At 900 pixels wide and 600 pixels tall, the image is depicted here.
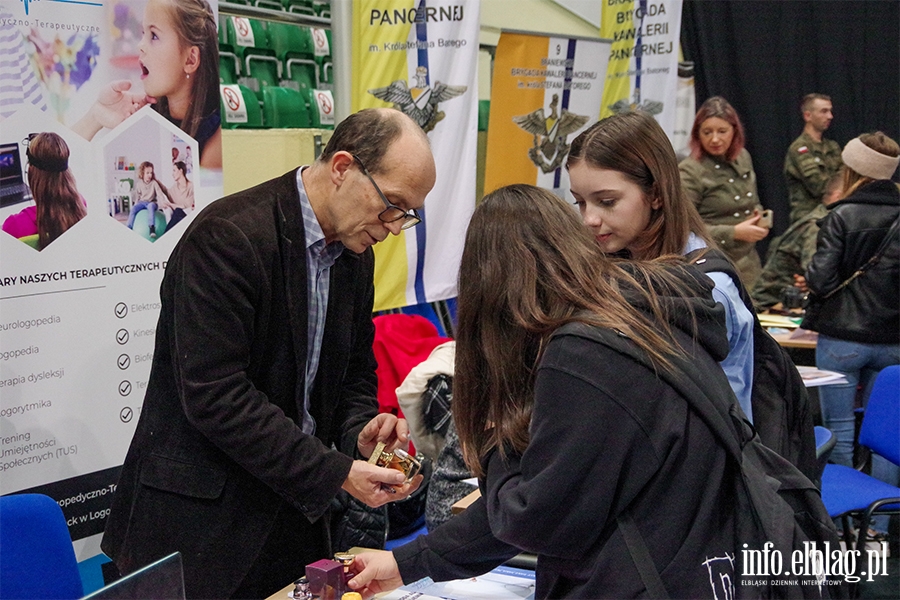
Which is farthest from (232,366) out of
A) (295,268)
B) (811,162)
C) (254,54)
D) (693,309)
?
(811,162)

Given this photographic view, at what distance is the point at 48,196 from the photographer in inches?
98.6

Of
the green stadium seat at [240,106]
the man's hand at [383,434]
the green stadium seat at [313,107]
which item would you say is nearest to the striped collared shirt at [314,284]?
the man's hand at [383,434]

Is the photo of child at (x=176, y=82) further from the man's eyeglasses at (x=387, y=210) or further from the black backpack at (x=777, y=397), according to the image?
the black backpack at (x=777, y=397)

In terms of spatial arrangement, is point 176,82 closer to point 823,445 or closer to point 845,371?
point 823,445

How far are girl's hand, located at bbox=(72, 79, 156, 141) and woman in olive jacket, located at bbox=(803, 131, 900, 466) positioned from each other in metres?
3.32

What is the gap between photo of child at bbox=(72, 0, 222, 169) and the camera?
8.75ft

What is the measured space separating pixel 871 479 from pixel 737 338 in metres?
2.39

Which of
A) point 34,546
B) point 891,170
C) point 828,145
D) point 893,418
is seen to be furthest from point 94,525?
point 828,145

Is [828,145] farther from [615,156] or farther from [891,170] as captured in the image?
[615,156]

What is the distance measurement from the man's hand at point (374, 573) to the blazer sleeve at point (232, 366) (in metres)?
0.15

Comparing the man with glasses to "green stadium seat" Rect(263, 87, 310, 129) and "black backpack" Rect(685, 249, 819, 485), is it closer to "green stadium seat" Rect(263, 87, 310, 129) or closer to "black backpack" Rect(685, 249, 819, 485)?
"black backpack" Rect(685, 249, 819, 485)

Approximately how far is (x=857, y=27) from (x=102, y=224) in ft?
24.8

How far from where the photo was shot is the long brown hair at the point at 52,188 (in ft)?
8.11

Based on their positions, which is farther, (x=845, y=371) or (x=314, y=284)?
(x=845, y=371)
